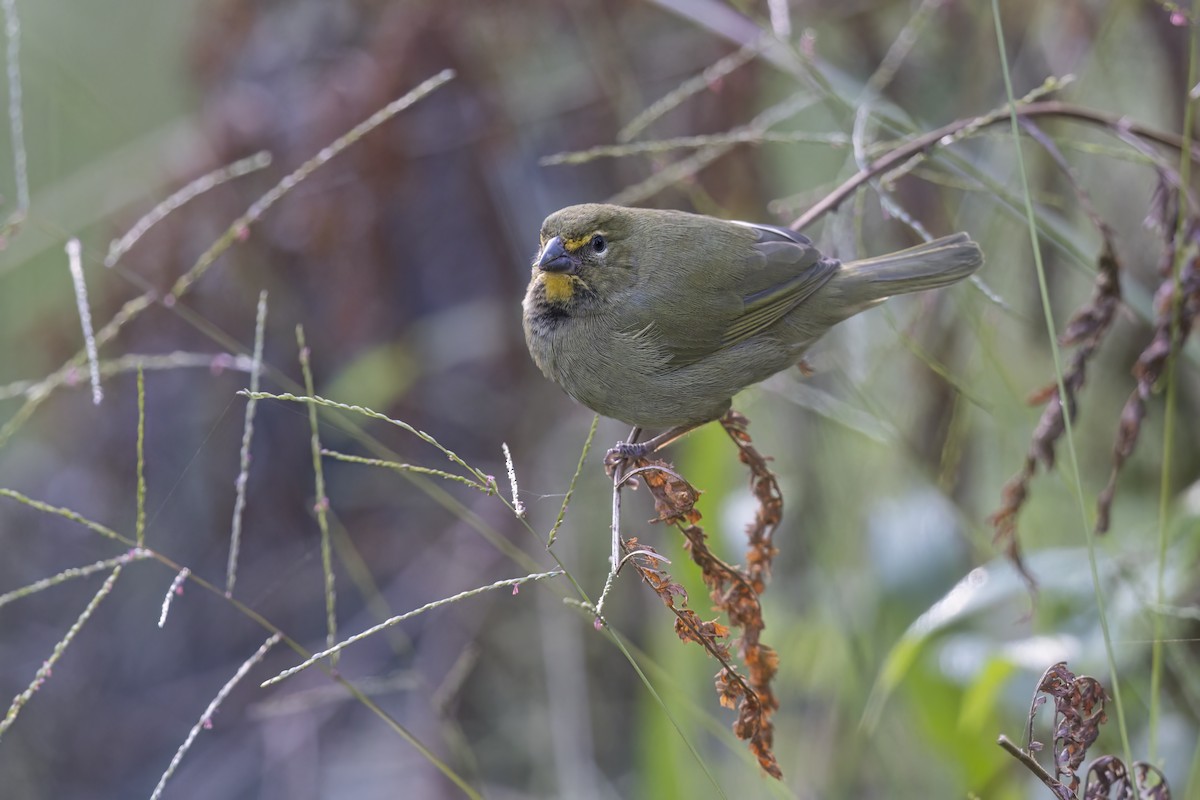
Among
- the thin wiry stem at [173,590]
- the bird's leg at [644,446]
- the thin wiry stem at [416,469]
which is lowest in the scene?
the bird's leg at [644,446]

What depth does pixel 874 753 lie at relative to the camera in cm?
392

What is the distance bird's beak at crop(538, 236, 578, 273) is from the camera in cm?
277

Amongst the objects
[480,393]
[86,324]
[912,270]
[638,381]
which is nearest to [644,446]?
[638,381]

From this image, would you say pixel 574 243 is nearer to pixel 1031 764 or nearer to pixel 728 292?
pixel 728 292

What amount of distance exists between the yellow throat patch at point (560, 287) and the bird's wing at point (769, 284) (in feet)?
1.29

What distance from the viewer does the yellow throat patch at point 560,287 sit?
2811 mm

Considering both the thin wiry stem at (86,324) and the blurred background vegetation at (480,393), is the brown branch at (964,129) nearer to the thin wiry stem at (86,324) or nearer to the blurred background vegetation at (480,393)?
the blurred background vegetation at (480,393)

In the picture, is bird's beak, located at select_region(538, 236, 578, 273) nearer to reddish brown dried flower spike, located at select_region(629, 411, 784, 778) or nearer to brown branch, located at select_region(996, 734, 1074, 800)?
reddish brown dried flower spike, located at select_region(629, 411, 784, 778)

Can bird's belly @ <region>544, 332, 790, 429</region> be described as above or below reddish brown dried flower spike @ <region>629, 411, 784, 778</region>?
above

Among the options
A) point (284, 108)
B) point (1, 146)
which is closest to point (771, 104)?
point (284, 108)

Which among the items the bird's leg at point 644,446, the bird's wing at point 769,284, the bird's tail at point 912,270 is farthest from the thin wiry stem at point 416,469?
the bird's tail at point 912,270

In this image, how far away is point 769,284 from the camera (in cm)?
283

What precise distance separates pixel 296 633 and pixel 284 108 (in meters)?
2.35

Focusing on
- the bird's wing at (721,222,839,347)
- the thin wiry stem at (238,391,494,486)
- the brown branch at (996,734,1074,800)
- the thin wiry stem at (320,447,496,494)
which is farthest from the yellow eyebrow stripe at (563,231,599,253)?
the brown branch at (996,734,1074,800)
